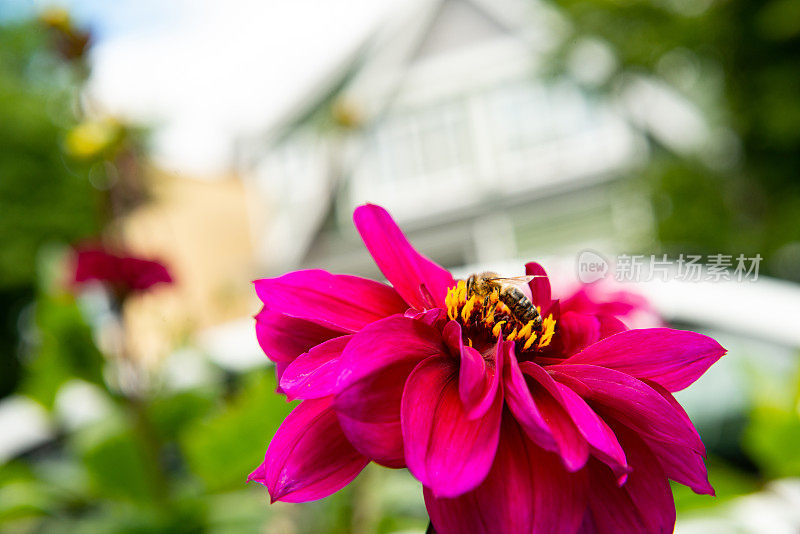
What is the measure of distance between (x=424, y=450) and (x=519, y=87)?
28.2 ft

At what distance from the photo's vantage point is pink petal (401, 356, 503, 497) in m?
0.26

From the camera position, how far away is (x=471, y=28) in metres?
8.77

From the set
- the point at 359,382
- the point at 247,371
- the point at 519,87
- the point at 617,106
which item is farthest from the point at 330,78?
the point at 359,382

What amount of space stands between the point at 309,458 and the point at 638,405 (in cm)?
15

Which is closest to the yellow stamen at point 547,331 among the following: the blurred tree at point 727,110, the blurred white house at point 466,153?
the blurred tree at point 727,110

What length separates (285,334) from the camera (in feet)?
1.15

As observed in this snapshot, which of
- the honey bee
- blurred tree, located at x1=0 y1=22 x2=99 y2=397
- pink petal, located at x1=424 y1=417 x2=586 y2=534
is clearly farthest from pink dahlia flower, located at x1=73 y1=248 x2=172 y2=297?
blurred tree, located at x1=0 y1=22 x2=99 y2=397

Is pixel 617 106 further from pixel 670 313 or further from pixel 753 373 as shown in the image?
pixel 753 373

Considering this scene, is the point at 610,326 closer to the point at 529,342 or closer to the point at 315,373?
the point at 529,342

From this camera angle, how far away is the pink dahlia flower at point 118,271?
43.8 inches

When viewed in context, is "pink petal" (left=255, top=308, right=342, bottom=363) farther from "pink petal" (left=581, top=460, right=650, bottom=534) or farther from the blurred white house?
the blurred white house

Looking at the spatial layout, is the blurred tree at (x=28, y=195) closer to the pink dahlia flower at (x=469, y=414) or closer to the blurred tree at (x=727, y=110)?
the blurred tree at (x=727, y=110)

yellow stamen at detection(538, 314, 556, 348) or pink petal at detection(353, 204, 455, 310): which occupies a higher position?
pink petal at detection(353, 204, 455, 310)

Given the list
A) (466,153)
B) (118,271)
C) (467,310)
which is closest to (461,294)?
(467,310)
